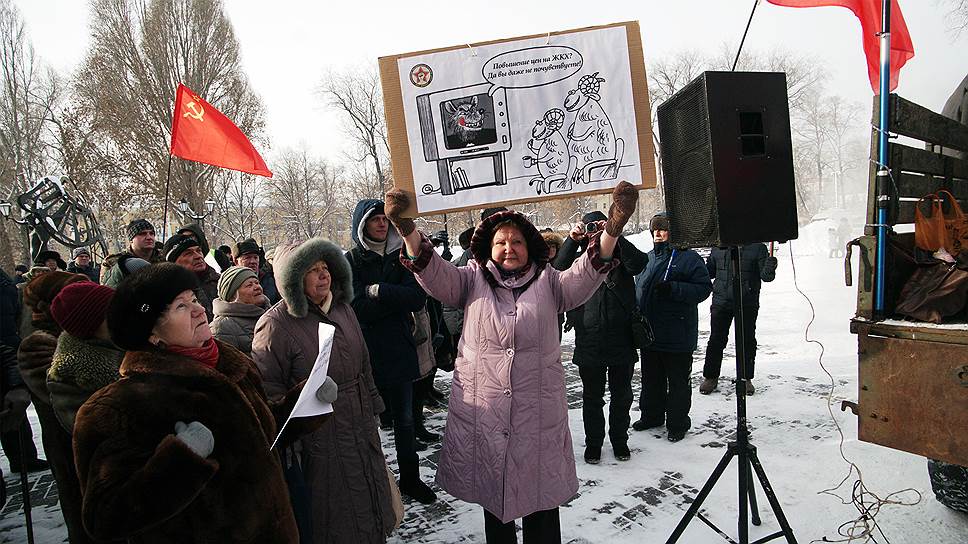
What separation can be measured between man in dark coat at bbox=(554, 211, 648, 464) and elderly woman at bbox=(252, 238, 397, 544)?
201cm

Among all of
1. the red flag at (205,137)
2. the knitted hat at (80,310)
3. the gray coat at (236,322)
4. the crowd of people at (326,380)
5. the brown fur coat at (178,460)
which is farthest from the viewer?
the red flag at (205,137)

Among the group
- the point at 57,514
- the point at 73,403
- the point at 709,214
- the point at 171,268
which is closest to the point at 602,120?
the point at 709,214

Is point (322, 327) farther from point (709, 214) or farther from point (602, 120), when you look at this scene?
point (709, 214)

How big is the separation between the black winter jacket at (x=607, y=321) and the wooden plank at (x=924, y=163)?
70.4 inches

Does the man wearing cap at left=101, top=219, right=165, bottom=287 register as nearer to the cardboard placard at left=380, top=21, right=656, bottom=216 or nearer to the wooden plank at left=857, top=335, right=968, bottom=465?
the cardboard placard at left=380, top=21, right=656, bottom=216

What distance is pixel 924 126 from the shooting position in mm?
2777

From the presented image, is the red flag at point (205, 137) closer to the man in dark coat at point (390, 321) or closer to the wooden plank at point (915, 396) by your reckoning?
the man in dark coat at point (390, 321)

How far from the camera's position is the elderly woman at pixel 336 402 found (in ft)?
Answer: 8.39

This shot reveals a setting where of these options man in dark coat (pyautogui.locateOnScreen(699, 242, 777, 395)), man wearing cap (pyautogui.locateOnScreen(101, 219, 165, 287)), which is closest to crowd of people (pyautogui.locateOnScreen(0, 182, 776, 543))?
man wearing cap (pyautogui.locateOnScreen(101, 219, 165, 287))

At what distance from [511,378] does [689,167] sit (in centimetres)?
157

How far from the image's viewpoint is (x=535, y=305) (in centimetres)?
264

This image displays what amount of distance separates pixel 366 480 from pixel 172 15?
31.4 m

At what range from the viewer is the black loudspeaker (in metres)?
2.75

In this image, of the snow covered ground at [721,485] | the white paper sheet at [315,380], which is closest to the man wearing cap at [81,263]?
the snow covered ground at [721,485]
